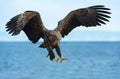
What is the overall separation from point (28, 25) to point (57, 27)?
0.83m

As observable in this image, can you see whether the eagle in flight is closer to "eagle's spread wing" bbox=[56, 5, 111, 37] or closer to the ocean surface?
"eagle's spread wing" bbox=[56, 5, 111, 37]

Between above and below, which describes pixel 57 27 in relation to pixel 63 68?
above

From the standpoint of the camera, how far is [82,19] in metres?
17.7

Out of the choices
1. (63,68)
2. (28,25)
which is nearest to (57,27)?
(28,25)

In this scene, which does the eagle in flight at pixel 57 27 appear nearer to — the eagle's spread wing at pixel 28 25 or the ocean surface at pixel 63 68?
the eagle's spread wing at pixel 28 25

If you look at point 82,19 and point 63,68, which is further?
point 63,68

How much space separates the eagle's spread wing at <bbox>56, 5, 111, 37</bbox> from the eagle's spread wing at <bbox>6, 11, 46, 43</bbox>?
60 centimetres

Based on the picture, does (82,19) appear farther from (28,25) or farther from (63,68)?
(63,68)

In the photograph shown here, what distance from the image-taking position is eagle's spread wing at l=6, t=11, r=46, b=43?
52.3ft

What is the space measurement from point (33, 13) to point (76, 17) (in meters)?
1.59

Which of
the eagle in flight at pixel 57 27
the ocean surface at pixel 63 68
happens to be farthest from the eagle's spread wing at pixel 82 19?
the ocean surface at pixel 63 68

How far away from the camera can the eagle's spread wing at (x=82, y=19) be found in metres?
17.3

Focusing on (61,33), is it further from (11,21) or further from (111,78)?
(111,78)

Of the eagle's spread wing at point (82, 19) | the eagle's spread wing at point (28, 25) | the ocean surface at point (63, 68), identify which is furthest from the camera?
the ocean surface at point (63, 68)
